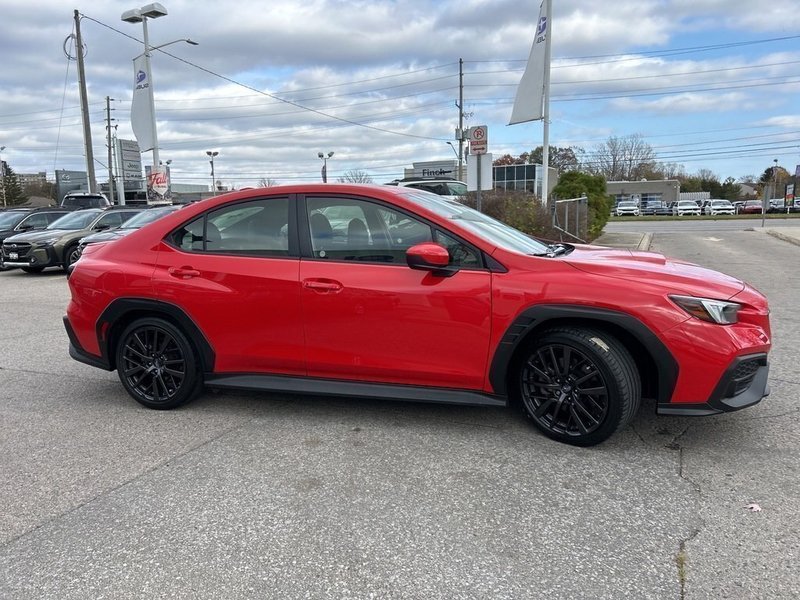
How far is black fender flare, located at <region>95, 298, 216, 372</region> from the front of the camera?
4.26 metres

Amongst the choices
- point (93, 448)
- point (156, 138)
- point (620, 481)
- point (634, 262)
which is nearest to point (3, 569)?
point (93, 448)

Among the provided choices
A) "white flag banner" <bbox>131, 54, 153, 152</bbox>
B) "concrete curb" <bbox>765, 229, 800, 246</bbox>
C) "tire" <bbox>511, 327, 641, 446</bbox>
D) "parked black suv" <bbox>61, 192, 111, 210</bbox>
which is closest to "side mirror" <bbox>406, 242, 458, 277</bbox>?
"tire" <bbox>511, 327, 641, 446</bbox>

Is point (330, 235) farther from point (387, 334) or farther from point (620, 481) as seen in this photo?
point (620, 481)

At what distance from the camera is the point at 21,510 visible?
3.09 m

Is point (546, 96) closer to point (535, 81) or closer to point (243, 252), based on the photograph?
point (535, 81)

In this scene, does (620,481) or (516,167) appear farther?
(516,167)

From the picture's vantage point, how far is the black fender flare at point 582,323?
335 centimetres

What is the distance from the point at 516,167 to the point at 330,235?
1897 inches

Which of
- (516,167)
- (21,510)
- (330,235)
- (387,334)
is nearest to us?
(21,510)

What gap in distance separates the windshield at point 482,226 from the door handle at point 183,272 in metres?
1.62

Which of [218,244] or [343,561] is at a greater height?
[218,244]

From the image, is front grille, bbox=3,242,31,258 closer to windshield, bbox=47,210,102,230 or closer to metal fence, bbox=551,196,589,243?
windshield, bbox=47,210,102,230

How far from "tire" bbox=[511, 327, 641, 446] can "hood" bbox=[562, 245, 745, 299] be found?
399 millimetres

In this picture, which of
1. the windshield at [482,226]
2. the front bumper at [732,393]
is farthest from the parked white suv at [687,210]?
the front bumper at [732,393]
